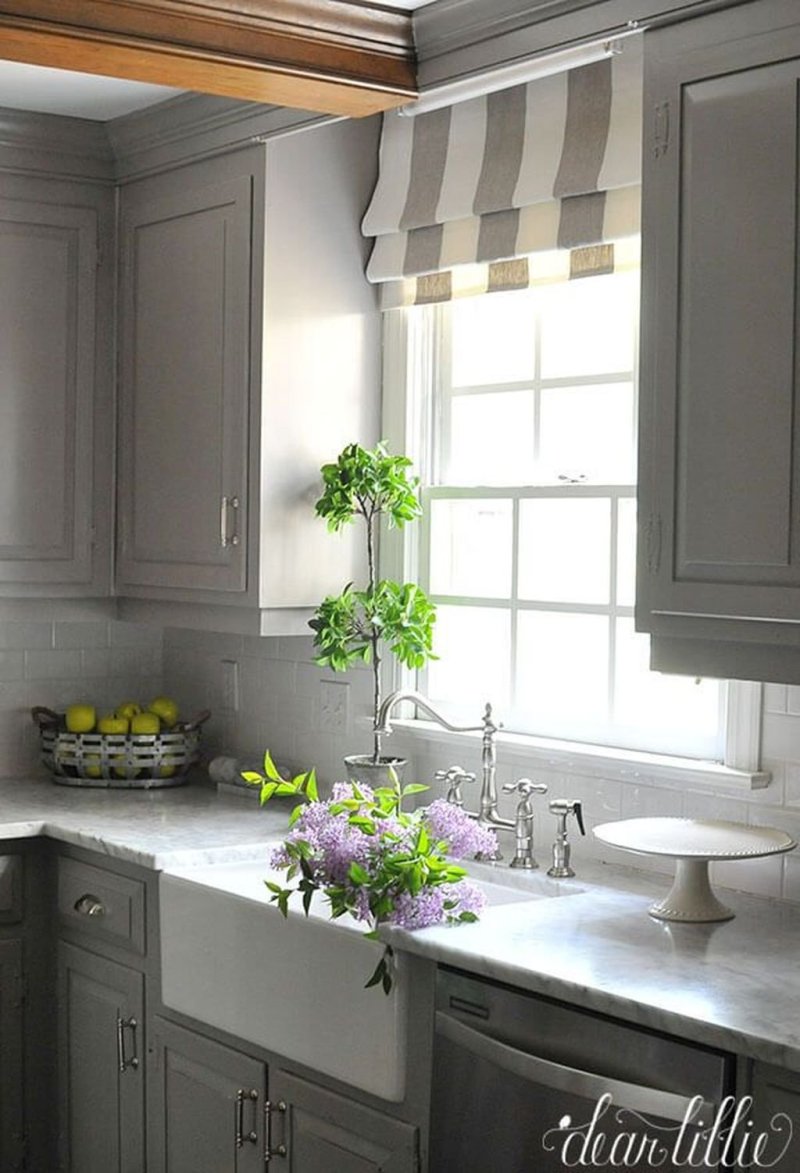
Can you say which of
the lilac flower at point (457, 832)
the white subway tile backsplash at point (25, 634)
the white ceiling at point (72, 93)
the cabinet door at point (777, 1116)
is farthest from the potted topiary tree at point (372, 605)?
the cabinet door at point (777, 1116)

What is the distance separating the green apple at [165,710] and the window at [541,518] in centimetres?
84

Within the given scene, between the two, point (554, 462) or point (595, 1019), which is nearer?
point (595, 1019)

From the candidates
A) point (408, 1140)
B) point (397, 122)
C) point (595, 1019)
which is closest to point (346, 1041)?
point (408, 1140)

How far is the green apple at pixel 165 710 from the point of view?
4.33 metres

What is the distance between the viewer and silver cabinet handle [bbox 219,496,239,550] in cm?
A: 378

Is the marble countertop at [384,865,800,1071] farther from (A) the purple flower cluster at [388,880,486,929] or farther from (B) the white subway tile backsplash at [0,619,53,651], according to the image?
(B) the white subway tile backsplash at [0,619,53,651]

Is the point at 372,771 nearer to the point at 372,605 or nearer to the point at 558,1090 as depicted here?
the point at 372,605

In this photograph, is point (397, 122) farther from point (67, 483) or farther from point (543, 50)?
point (67, 483)

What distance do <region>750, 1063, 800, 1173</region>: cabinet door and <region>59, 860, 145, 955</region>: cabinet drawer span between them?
Result: 1636mm

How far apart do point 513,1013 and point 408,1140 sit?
1.19 feet

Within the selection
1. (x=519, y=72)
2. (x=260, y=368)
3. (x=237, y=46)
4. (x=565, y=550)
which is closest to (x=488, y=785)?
(x=565, y=550)

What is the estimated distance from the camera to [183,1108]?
3332 mm

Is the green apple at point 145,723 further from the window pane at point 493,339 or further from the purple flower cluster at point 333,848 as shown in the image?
the purple flower cluster at point 333,848

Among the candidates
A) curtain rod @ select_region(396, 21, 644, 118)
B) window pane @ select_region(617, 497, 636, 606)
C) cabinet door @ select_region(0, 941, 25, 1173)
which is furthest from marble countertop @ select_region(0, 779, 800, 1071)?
curtain rod @ select_region(396, 21, 644, 118)
